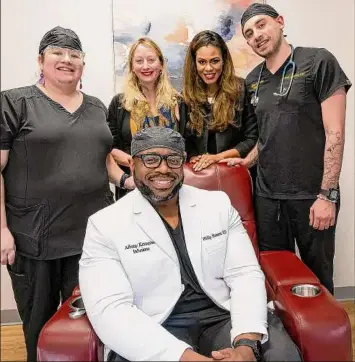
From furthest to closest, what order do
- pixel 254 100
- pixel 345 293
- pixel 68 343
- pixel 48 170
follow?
pixel 345 293, pixel 254 100, pixel 48 170, pixel 68 343

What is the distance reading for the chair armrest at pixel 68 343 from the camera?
1.37 m

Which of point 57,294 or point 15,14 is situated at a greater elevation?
point 15,14

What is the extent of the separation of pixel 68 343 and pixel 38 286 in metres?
0.55

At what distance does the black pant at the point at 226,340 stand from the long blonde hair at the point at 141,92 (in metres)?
1.08

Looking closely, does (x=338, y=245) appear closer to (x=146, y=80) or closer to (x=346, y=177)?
(x=346, y=177)

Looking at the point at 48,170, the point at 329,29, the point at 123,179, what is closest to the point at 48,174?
the point at 48,170

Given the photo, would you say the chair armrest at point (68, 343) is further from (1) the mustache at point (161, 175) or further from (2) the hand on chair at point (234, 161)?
(2) the hand on chair at point (234, 161)

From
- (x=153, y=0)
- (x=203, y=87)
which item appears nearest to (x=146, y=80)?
(x=203, y=87)

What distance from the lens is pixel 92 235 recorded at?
5.21ft

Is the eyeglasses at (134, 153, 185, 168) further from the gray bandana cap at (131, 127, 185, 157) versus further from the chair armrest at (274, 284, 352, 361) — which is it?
the chair armrest at (274, 284, 352, 361)

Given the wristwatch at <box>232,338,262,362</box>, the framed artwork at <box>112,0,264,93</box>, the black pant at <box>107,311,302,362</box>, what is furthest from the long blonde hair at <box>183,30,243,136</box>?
the wristwatch at <box>232,338,262,362</box>

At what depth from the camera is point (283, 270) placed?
179 centimetres

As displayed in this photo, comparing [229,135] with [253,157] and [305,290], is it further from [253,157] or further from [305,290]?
[305,290]

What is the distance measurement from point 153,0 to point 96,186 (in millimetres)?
1126
